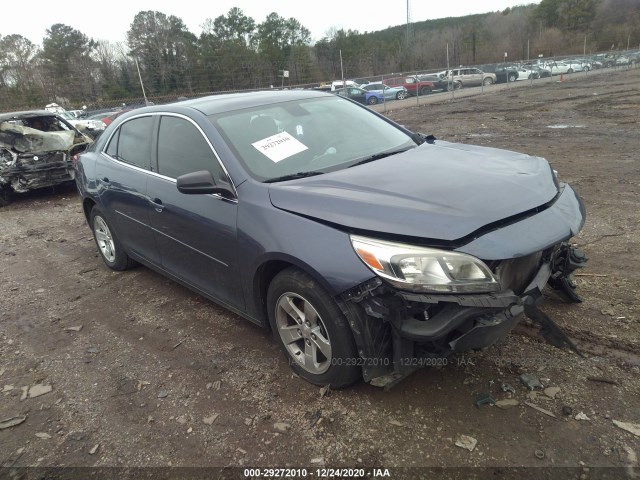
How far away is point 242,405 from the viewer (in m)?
2.82

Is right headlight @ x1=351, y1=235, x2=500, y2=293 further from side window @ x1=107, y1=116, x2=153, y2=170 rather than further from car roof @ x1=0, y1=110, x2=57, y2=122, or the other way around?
car roof @ x1=0, y1=110, x2=57, y2=122

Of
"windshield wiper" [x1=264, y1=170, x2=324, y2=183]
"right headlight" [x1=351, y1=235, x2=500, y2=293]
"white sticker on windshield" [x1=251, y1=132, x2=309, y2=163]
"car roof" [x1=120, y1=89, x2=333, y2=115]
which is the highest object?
"car roof" [x1=120, y1=89, x2=333, y2=115]

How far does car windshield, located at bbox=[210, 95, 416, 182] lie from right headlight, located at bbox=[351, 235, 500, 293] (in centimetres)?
104

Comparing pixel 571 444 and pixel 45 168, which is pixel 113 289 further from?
pixel 45 168

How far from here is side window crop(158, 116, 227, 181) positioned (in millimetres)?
3260

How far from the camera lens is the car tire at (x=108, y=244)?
4.87m

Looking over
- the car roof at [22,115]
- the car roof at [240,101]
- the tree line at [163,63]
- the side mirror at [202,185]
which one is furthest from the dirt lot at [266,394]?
the tree line at [163,63]

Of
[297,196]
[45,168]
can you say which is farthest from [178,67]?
[297,196]

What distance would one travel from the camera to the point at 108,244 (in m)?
5.06

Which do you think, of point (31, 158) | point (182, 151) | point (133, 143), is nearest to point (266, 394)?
point (182, 151)

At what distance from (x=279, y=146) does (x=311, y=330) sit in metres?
1.34

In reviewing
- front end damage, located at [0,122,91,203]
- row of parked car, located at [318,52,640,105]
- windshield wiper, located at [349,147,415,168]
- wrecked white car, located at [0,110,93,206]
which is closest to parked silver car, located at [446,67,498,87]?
row of parked car, located at [318,52,640,105]

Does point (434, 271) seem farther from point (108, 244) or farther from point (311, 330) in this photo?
point (108, 244)

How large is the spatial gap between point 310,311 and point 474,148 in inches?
75.6
